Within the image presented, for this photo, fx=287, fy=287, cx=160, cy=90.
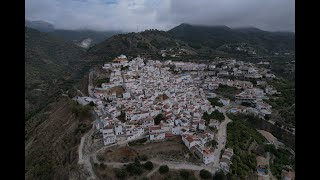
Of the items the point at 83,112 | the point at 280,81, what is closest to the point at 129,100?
the point at 83,112

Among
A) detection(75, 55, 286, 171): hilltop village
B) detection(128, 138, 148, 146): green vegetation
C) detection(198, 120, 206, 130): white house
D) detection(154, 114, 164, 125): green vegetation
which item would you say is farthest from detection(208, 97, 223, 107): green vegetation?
detection(128, 138, 148, 146): green vegetation

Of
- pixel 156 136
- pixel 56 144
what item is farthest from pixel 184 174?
pixel 56 144

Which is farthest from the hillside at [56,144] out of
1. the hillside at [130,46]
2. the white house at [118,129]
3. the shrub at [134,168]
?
the hillside at [130,46]

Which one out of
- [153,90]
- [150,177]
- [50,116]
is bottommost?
[150,177]

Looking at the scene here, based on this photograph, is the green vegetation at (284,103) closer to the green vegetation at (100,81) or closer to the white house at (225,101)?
the white house at (225,101)

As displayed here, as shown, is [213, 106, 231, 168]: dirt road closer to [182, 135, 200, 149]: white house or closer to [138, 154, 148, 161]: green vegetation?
[182, 135, 200, 149]: white house
